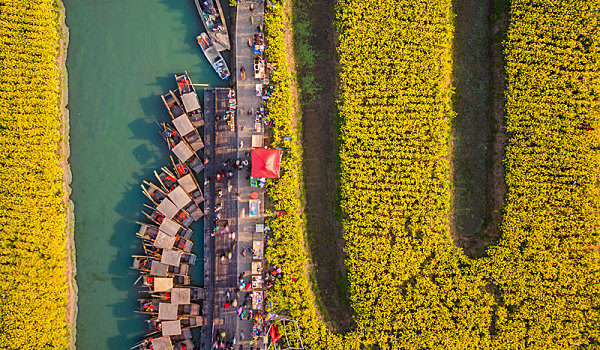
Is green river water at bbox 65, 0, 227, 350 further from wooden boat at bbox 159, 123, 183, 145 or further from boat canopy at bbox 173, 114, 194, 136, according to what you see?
boat canopy at bbox 173, 114, 194, 136

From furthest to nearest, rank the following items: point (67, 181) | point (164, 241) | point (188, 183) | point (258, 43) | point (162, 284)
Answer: point (67, 181)
point (188, 183)
point (258, 43)
point (164, 241)
point (162, 284)

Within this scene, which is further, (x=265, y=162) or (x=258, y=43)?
(x=258, y=43)

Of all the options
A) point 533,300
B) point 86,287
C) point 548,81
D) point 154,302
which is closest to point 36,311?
point 86,287

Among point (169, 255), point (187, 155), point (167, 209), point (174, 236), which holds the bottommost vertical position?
point (169, 255)

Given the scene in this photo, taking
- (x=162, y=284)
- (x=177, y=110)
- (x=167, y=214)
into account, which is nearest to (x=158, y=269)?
(x=162, y=284)

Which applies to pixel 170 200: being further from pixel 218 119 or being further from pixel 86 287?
pixel 86 287

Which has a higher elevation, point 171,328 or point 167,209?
point 167,209

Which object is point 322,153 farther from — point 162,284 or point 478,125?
point 162,284

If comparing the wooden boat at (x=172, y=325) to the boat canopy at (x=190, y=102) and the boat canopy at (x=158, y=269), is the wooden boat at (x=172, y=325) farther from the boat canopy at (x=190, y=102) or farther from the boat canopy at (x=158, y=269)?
the boat canopy at (x=190, y=102)
